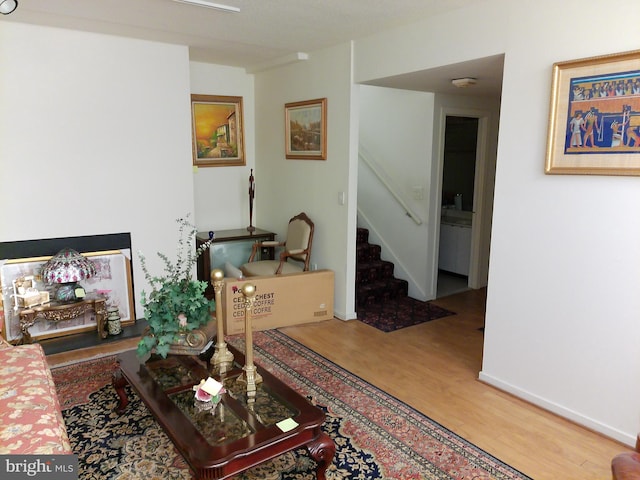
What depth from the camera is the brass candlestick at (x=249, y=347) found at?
2.34 meters

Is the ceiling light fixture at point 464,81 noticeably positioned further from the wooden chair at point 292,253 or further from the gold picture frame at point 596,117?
the wooden chair at point 292,253

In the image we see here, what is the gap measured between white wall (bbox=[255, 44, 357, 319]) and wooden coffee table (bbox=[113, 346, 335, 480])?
2154mm

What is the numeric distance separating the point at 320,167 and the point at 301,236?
2.45 feet

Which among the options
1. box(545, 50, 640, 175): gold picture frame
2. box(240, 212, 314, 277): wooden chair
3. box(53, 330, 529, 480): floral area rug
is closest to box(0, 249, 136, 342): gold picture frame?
box(53, 330, 529, 480): floral area rug

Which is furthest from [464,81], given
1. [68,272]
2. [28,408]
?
[28,408]

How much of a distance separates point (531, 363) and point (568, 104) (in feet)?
5.36

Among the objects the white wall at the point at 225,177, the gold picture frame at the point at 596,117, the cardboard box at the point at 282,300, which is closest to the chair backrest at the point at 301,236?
the cardboard box at the point at 282,300

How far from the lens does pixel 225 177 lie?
5.66 m

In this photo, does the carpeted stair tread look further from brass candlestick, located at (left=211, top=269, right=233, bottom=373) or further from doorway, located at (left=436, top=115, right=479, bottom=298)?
brass candlestick, located at (left=211, top=269, right=233, bottom=373)

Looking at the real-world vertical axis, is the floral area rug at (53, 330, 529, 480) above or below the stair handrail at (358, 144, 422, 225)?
below

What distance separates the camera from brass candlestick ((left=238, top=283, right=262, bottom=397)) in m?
2.34

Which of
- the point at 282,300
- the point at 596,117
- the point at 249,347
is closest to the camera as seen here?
the point at 249,347

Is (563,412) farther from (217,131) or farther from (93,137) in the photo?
(217,131)

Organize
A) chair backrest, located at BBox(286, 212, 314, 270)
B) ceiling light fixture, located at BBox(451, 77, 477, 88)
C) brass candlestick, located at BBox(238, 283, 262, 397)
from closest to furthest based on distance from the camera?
1. brass candlestick, located at BBox(238, 283, 262, 397)
2. ceiling light fixture, located at BBox(451, 77, 477, 88)
3. chair backrest, located at BBox(286, 212, 314, 270)
